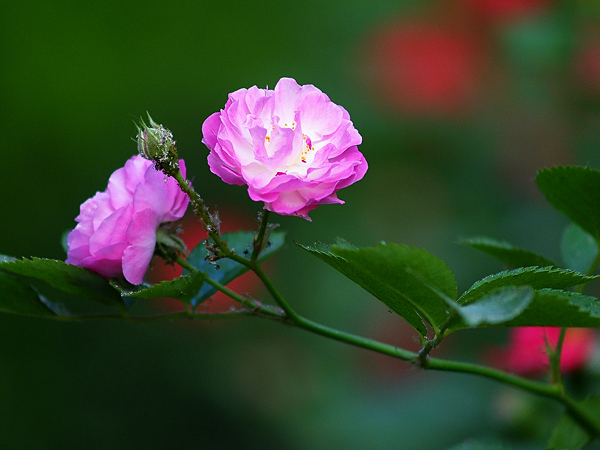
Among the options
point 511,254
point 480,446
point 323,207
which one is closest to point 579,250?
point 511,254

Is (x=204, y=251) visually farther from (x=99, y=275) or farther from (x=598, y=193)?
(x=598, y=193)

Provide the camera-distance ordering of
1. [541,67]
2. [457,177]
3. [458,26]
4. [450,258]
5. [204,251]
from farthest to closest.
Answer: [458,26] < [457,177] < [450,258] < [541,67] < [204,251]

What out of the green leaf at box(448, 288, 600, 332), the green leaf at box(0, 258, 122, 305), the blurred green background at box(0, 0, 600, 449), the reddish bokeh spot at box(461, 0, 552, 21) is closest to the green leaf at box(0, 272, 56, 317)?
the green leaf at box(0, 258, 122, 305)

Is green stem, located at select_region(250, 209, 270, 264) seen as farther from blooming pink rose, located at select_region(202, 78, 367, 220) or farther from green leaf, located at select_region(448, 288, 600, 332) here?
green leaf, located at select_region(448, 288, 600, 332)

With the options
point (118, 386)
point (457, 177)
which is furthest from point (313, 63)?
point (118, 386)

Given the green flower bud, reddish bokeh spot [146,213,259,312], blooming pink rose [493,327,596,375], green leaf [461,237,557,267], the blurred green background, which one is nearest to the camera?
the green flower bud

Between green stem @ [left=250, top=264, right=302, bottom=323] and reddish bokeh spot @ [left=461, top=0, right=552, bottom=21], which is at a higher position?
reddish bokeh spot @ [left=461, top=0, right=552, bottom=21]

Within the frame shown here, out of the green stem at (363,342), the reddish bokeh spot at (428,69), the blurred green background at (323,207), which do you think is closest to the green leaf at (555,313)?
the green stem at (363,342)

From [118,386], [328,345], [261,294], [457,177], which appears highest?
[457,177]
